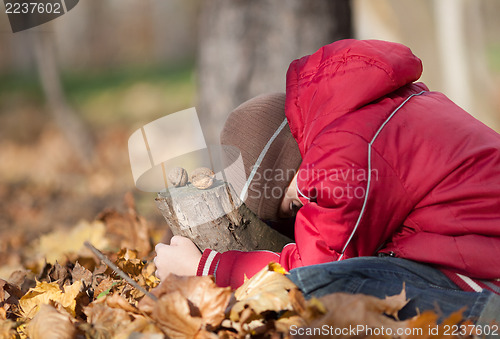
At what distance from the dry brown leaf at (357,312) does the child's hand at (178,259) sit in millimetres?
619

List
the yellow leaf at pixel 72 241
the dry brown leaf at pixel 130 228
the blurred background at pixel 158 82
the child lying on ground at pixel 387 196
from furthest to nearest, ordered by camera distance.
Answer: the blurred background at pixel 158 82
the yellow leaf at pixel 72 241
the dry brown leaf at pixel 130 228
the child lying on ground at pixel 387 196

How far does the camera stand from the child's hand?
74.1 inches

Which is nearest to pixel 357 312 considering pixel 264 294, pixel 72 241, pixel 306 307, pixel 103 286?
pixel 306 307

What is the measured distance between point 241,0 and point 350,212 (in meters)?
2.71

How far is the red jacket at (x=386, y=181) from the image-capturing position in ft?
5.63

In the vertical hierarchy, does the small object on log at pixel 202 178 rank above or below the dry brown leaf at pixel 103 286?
above

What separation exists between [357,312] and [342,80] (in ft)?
2.84

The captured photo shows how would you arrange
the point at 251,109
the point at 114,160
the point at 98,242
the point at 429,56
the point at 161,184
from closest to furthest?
1. the point at 161,184
2. the point at 251,109
3. the point at 98,242
4. the point at 429,56
5. the point at 114,160

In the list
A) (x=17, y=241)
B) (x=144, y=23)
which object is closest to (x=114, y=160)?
(x=17, y=241)

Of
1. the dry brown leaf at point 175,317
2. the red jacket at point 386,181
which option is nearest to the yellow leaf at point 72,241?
the red jacket at point 386,181

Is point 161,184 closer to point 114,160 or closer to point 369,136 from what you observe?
point 369,136

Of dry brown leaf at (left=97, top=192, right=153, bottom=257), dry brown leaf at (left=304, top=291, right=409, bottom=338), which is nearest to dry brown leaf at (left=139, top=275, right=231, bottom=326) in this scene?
dry brown leaf at (left=304, top=291, right=409, bottom=338)

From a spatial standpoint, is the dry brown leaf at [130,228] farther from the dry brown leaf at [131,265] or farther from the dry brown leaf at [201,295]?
the dry brown leaf at [201,295]

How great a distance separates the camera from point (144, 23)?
15.9m
